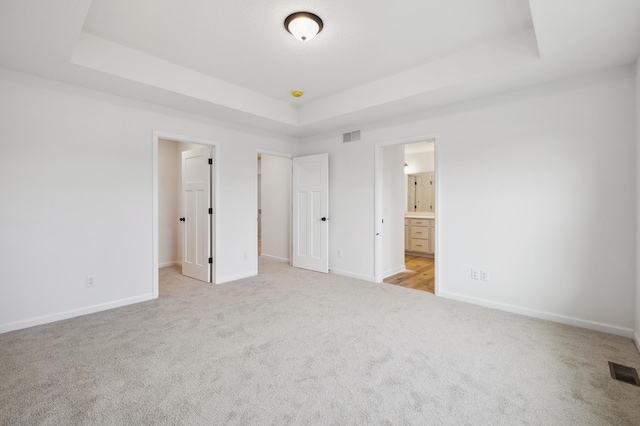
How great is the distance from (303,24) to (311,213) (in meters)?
3.23

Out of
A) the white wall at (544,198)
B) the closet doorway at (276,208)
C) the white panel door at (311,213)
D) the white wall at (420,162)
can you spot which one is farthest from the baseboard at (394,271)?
the white wall at (420,162)

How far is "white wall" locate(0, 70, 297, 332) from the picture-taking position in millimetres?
2834

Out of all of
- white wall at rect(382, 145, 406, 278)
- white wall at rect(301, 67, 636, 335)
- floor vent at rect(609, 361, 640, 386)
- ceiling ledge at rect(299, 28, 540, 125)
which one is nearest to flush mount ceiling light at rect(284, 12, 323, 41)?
ceiling ledge at rect(299, 28, 540, 125)

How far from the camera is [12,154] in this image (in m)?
2.82

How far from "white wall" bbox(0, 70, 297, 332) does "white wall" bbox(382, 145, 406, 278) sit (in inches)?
119

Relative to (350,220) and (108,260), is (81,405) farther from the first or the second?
(350,220)

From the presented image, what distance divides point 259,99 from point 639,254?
433cm

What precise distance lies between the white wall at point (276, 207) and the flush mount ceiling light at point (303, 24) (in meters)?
3.61

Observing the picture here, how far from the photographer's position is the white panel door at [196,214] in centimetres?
447

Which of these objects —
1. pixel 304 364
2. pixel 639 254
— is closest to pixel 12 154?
pixel 304 364

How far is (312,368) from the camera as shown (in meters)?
2.18

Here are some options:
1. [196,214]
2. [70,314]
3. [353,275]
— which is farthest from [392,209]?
[70,314]

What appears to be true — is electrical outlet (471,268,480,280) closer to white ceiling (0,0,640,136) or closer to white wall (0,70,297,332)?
white ceiling (0,0,640,136)

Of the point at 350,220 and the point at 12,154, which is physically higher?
the point at 12,154
